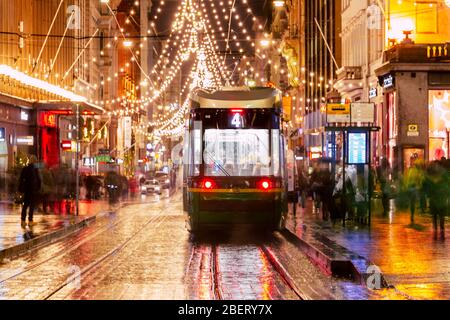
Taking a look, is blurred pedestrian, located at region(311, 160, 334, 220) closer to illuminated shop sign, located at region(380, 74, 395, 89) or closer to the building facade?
the building facade

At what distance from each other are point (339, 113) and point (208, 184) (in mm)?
7929

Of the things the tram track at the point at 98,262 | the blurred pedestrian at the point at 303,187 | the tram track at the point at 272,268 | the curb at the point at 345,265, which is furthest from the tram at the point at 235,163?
the blurred pedestrian at the point at 303,187

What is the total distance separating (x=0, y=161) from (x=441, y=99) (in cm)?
2233

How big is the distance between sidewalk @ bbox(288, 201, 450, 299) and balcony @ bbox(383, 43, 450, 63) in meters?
14.7

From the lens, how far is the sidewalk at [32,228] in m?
21.5

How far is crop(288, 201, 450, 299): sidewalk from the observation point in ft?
48.8

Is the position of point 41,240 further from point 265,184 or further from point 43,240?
point 265,184

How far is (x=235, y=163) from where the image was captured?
2417 centimetres

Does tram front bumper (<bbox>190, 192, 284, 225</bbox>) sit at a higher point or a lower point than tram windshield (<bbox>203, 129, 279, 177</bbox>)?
lower

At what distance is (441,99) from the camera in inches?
1796
